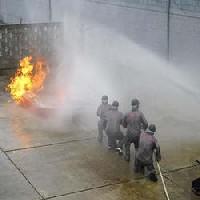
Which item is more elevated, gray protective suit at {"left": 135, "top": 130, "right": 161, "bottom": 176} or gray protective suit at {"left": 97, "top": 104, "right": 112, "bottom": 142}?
gray protective suit at {"left": 97, "top": 104, "right": 112, "bottom": 142}

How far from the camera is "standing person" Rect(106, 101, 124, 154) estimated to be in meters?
10.2

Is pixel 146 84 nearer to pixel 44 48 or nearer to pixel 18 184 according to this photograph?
pixel 44 48

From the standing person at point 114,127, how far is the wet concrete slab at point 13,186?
2323 mm

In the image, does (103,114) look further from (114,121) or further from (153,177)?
(153,177)

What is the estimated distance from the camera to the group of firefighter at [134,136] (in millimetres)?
8859

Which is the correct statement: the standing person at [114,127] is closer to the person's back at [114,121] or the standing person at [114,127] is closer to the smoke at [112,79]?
the person's back at [114,121]

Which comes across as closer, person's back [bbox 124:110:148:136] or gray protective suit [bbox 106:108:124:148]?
person's back [bbox 124:110:148:136]

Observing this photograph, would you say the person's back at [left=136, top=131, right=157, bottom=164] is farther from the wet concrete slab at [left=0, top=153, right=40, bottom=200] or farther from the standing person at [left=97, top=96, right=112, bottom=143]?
the wet concrete slab at [left=0, top=153, right=40, bottom=200]

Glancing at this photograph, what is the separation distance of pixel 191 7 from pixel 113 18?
4.81 m

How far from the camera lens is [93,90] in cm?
1538

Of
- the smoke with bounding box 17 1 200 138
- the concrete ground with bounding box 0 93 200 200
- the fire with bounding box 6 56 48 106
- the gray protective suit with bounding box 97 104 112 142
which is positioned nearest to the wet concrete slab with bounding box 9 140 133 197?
the concrete ground with bounding box 0 93 200 200

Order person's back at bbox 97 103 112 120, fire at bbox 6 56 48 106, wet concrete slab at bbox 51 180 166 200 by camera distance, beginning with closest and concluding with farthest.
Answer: wet concrete slab at bbox 51 180 166 200
person's back at bbox 97 103 112 120
fire at bbox 6 56 48 106

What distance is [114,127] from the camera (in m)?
10.2

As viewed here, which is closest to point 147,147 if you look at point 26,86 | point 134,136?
point 134,136
